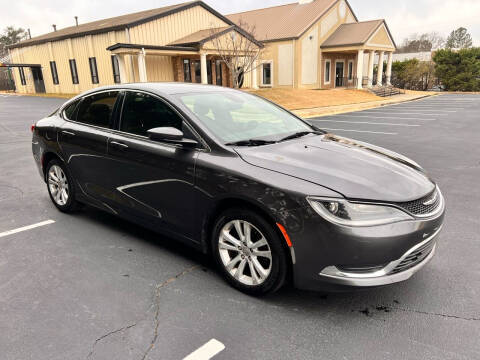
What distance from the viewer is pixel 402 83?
41.2m

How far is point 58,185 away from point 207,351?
3.42 meters

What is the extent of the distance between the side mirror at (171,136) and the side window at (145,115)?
0.12 metres

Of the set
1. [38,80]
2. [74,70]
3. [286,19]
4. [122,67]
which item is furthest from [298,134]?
[38,80]

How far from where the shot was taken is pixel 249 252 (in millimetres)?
2988

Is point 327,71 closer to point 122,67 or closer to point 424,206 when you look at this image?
point 122,67

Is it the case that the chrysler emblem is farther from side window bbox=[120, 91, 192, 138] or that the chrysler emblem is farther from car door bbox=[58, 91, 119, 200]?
car door bbox=[58, 91, 119, 200]

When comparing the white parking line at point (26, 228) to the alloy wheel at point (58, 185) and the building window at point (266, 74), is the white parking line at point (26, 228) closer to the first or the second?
the alloy wheel at point (58, 185)

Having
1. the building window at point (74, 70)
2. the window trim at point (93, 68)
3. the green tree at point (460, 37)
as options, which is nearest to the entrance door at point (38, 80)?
the building window at point (74, 70)

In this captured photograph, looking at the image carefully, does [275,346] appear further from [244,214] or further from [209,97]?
[209,97]

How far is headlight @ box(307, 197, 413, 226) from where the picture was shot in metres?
2.54

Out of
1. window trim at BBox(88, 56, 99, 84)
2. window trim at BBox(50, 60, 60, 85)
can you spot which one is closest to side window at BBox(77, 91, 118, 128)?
window trim at BBox(88, 56, 99, 84)

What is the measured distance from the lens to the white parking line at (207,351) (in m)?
2.40

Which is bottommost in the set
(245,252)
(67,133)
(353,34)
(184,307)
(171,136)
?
(184,307)

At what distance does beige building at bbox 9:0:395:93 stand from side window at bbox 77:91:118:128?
19710mm
